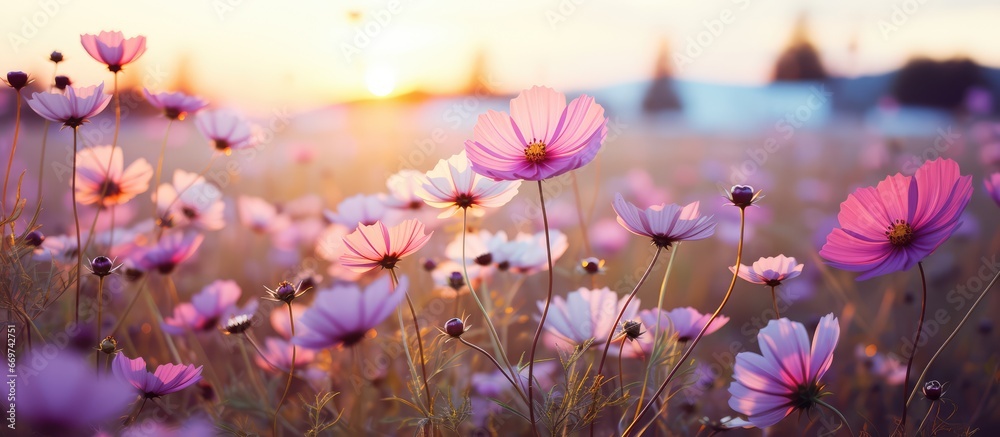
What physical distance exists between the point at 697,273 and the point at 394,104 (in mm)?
2354

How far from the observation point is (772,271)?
0.63 m

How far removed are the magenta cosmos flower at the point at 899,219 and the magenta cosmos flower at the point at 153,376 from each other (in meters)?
0.63

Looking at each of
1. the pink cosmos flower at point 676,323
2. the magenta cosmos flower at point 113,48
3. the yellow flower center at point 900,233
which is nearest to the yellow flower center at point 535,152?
the pink cosmos flower at point 676,323

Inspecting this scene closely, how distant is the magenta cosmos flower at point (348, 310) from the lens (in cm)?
48

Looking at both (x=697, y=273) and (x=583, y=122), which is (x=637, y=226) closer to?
(x=583, y=122)

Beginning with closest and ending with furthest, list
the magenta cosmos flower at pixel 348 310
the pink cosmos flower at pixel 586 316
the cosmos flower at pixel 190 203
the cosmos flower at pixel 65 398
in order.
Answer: the cosmos flower at pixel 65 398
the magenta cosmos flower at pixel 348 310
the pink cosmos flower at pixel 586 316
the cosmos flower at pixel 190 203

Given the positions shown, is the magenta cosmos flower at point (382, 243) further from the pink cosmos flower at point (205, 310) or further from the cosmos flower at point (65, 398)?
the pink cosmos flower at point (205, 310)

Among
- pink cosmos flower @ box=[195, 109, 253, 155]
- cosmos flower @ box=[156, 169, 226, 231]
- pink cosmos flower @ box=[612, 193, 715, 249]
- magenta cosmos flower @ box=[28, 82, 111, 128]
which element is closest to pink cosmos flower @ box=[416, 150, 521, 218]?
pink cosmos flower @ box=[612, 193, 715, 249]

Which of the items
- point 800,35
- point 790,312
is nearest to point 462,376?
point 790,312

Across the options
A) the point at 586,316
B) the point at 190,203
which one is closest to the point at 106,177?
the point at 190,203

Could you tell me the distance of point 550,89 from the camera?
630 mm

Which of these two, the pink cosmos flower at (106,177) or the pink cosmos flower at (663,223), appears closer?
the pink cosmos flower at (663,223)

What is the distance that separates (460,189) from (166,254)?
23.4 inches

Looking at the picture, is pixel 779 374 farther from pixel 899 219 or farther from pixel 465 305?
pixel 465 305
